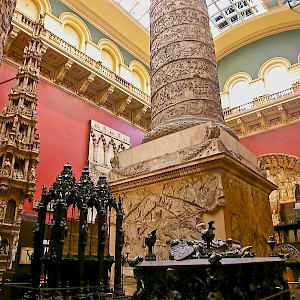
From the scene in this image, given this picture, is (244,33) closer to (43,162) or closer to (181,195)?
(43,162)

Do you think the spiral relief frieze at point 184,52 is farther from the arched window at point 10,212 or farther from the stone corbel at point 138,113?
the stone corbel at point 138,113

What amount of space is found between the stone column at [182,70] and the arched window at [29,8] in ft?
19.2

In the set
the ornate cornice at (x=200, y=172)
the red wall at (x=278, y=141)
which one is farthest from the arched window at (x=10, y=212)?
the red wall at (x=278, y=141)

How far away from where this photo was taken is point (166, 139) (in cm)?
481

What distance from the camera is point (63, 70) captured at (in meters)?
10.0

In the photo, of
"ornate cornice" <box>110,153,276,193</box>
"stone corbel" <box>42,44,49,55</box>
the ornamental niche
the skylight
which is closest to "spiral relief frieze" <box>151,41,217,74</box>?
"ornate cornice" <box>110,153,276,193</box>

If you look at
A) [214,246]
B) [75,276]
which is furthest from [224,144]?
[75,276]

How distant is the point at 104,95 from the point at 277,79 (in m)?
7.42

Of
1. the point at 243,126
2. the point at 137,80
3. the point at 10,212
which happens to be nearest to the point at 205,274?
the point at 10,212

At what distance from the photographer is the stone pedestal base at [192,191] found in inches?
154

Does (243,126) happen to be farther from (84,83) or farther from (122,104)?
(84,83)

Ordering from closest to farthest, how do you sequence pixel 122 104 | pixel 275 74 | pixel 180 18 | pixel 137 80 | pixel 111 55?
1. pixel 180 18
2. pixel 122 104
3. pixel 111 55
4. pixel 275 74
5. pixel 137 80

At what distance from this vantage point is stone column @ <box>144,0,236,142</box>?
510cm

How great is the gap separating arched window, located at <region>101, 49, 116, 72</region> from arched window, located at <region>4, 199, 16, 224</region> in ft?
23.5
